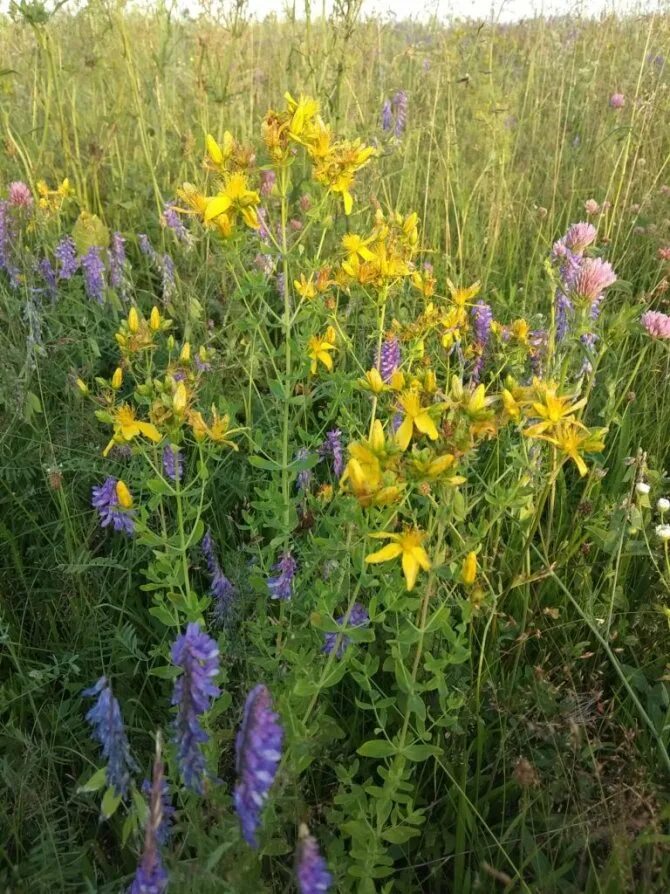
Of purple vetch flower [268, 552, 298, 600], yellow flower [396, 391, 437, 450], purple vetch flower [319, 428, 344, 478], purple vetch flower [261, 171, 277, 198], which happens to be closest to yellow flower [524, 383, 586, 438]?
yellow flower [396, 391, 437, 450]

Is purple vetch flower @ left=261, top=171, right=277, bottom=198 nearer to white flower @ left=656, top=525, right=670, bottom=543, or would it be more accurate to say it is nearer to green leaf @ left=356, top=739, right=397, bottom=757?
white flower @ left=656, top=525, right=670, bottom=543

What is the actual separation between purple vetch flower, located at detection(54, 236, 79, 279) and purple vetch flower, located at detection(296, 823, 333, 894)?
2222 mm

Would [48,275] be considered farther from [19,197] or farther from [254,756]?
[254,756]

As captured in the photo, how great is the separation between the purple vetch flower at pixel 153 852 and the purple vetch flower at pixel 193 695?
0.06 m

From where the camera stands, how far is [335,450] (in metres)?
1.88

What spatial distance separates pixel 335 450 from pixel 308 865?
126cm

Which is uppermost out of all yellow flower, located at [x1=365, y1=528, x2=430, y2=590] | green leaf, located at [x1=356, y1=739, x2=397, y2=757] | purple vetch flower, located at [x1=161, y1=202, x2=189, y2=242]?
purple vetch flower, located at [x1=161, y1=202, x2=189, y2=242]

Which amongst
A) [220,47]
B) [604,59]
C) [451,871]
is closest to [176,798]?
[451,871]

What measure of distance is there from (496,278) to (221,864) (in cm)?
257

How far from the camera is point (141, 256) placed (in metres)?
3.06

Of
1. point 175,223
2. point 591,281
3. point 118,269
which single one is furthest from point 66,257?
point 591,281

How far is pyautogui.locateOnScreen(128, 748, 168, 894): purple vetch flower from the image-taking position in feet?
2.22

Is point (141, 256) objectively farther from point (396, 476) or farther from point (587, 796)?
point (587, 796)

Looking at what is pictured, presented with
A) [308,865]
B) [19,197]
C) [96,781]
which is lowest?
[96,781]
